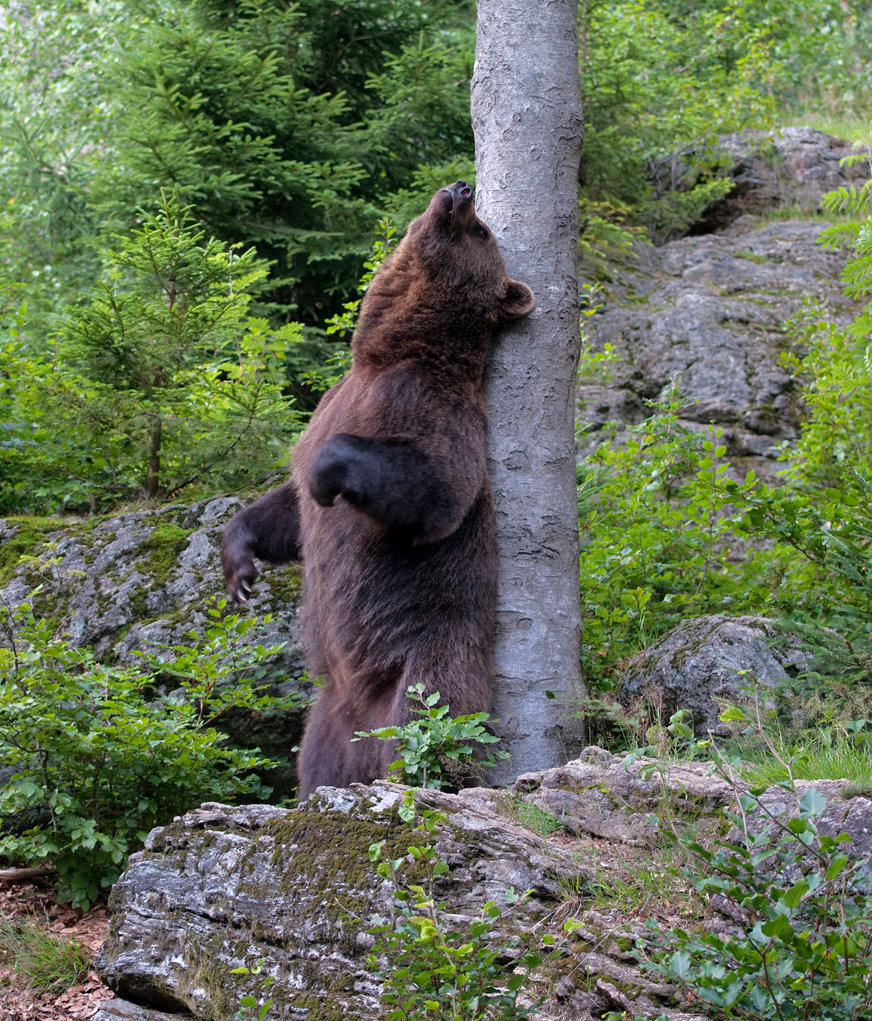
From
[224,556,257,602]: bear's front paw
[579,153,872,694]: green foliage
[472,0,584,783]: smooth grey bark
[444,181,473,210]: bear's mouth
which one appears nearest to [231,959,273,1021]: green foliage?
[472,0,584,783]: smooth grey bark

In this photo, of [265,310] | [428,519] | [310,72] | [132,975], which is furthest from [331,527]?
[310,72]

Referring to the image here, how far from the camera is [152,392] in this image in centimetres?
596

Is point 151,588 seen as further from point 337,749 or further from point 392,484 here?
point 392,484

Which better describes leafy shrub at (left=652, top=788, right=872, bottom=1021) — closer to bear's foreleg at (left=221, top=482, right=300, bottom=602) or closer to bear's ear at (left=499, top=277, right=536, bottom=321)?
bear's ear at (left=499, top=277, right=536, bottom=321)

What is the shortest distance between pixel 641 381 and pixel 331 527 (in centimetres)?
565

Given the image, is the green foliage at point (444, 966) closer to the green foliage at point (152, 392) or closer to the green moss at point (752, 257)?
the green foliage at point (152, 392)

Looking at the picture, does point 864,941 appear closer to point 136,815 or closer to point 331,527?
point 331,527

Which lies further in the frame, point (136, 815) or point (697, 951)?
point (136, 815)

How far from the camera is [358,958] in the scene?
250cm

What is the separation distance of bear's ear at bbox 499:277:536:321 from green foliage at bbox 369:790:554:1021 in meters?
2.42

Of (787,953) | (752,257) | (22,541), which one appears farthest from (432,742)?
(752,257)

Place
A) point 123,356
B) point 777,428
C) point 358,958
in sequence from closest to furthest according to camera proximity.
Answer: point 358,958 < point 123,356 < point 777,428

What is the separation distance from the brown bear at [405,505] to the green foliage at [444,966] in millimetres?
1399

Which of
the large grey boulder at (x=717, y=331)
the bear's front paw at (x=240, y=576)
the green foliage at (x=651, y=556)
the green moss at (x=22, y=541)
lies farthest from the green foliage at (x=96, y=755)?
the large grey boulder at (x=717, y=331)
